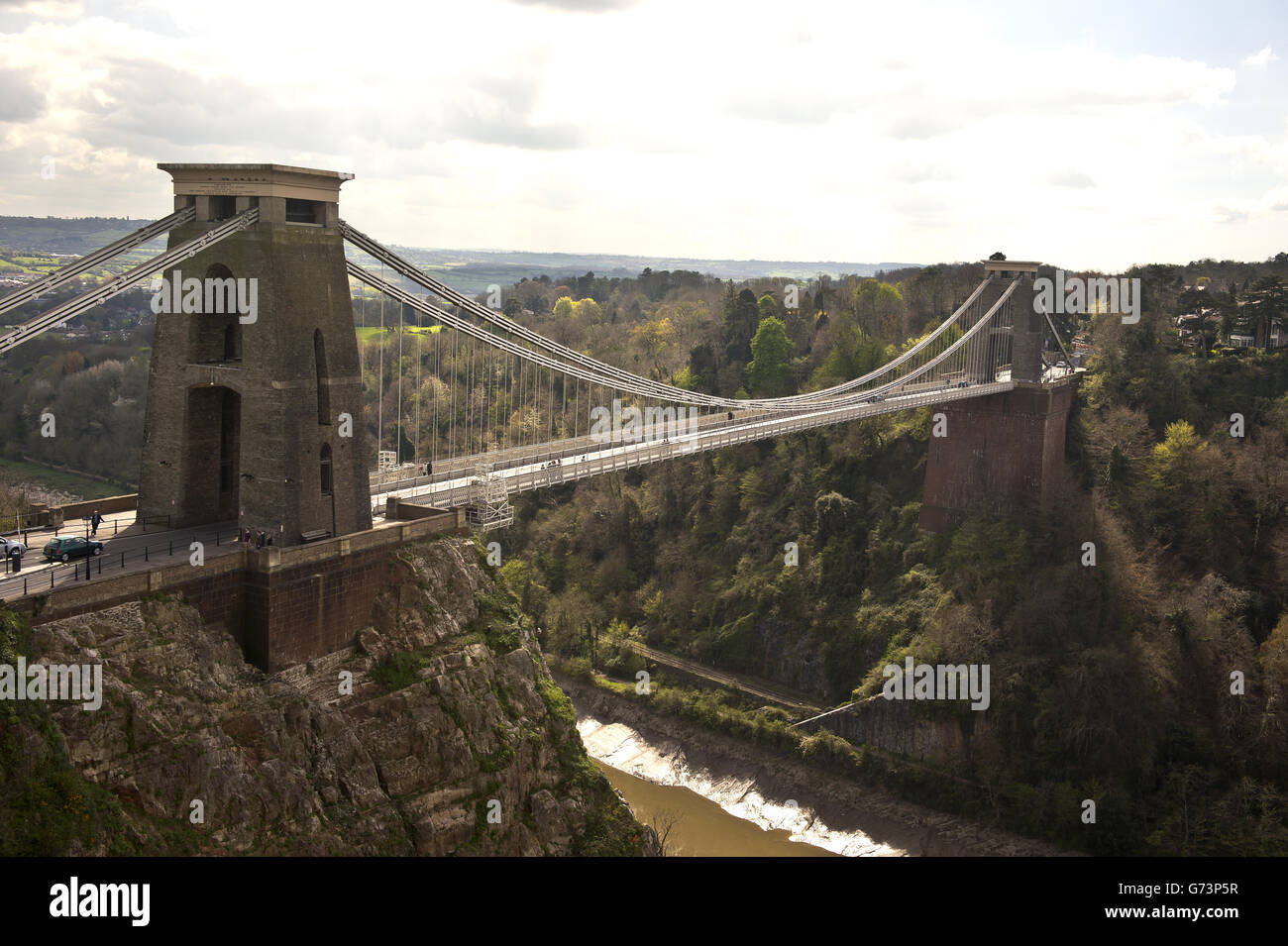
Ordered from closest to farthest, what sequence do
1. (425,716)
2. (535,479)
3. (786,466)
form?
(425,716)
(535,479)
(786,466)

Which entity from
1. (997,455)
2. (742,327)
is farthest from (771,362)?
(997,455)

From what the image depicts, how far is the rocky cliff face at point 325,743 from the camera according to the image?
14953 mm

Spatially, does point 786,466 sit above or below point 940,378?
below

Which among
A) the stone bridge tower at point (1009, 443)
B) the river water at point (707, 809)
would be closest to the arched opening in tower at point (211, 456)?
the river water at point (707, 809)

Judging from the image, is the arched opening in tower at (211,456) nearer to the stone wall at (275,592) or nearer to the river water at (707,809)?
the stone wall at (275,592)

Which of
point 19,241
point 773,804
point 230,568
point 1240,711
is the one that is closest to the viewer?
point 230,568

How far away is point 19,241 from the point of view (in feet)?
292

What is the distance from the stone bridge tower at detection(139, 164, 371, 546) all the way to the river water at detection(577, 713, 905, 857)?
14.3 m

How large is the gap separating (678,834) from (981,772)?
9026 millimetres

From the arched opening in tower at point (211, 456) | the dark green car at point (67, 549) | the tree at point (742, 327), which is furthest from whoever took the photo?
the tree at point (742, 327)

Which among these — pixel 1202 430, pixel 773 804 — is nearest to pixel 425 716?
pixel 773 804

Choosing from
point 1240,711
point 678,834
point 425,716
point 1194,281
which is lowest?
point 678,834

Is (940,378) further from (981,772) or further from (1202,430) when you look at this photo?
(981,772)

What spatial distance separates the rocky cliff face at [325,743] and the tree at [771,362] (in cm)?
3175
